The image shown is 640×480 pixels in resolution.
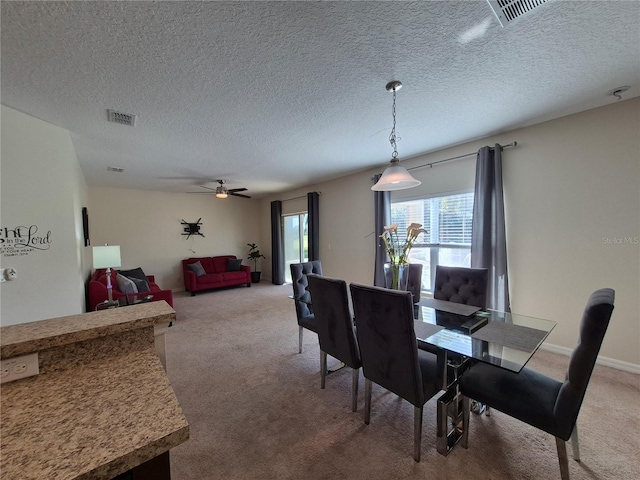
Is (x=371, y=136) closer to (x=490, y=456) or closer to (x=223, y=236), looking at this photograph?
(x=490, y=456)

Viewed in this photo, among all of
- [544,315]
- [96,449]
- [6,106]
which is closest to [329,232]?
[544,315]

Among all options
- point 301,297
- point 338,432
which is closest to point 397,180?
point 301,297

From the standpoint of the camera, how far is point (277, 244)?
7.21 meters

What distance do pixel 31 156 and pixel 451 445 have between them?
4.21 m

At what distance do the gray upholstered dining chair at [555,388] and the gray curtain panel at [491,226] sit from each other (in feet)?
5.45

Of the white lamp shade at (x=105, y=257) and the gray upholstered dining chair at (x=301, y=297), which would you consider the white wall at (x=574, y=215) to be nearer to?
the gray upholstered dining chair at (x=301, y=297)

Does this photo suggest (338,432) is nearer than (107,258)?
Yes

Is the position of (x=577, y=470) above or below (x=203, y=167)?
below

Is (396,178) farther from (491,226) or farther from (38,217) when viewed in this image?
(38,217)

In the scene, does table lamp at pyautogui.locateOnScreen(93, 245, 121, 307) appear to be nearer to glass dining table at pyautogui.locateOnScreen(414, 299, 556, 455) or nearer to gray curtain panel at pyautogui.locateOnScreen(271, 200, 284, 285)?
glass dining table at pyautogui.locateOnScreen(414, 299, 556, 455)

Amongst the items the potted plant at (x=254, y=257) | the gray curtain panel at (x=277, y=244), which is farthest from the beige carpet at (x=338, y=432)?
the potted plant at (x=254, y=257)

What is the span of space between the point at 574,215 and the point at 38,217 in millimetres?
5322

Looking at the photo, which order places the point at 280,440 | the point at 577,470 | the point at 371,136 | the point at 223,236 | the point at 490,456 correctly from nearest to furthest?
1. the point at 577,470
2. the point at 490,456
3. the point at 280,440
4. the point at 371,136
5. the point at 223,236

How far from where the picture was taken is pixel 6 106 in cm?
227
